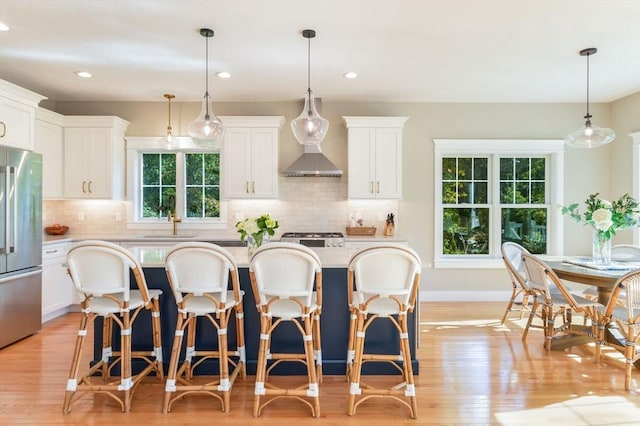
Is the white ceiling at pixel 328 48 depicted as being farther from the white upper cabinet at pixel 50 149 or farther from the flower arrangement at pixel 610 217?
the flower arrangement at pixel 610 217

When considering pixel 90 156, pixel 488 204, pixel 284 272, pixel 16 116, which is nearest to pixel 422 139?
pixel 488 204

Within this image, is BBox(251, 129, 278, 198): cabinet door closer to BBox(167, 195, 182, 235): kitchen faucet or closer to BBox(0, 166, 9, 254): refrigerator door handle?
BBox(167, 195, 182, 235): kitchen faucet

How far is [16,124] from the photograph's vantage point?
12.1ft

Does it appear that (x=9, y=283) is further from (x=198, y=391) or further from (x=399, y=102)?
(x=399, y=102)

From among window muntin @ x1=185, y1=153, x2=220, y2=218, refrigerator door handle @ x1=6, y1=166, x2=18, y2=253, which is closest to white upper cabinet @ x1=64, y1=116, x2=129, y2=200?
window muntin @ x1=185, y1=153, x2=220, y2=218

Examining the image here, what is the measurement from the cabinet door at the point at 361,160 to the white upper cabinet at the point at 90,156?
10.1ft

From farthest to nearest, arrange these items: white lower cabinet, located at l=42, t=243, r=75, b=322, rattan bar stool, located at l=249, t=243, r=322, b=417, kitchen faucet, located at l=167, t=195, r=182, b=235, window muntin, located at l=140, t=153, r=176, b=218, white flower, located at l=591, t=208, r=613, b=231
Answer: window muntin, located at l=140, t=153, r=176, b=218
kitchen faucet, located at l=167, t=195, r=182, b=235
white lower cabinet, located at l=42, t=243, r=75, b=322
white flower, located at l=591, t=208, r=613, b=231
rattan bar stool, located at l=249, t=243, r=322, b=417

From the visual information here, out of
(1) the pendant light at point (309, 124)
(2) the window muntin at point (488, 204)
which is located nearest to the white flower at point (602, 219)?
(2) the window muntin at point (488, 204)

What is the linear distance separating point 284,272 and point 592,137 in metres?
3.00

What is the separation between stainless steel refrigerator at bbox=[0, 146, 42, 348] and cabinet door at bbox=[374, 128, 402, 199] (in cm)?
374

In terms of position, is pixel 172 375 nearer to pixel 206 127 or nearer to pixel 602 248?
pixel 206 127

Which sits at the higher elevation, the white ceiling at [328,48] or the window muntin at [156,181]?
the white ceiling at [328,48]

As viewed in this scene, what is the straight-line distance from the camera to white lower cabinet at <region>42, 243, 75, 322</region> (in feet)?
13.8

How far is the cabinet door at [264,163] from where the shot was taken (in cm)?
500
